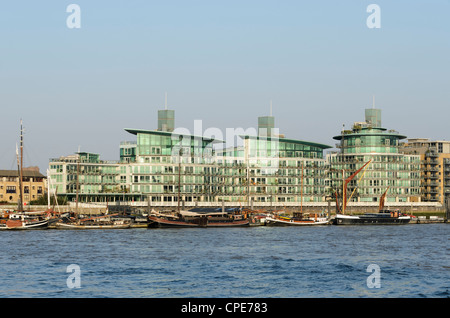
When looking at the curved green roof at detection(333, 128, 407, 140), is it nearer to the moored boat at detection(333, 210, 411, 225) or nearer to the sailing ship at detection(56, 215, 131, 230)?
the moored boat at detection(333, 210, 411, 225)

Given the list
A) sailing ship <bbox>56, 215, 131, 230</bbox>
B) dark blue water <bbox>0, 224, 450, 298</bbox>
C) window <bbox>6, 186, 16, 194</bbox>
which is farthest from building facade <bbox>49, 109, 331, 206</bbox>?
dark blue water <bbox>0, 224, 450, 298</bbox>

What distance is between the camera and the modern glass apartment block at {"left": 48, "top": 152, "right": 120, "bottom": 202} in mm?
159375

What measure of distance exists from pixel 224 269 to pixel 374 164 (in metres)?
147

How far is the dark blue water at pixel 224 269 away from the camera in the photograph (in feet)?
128

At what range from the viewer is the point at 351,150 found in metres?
194

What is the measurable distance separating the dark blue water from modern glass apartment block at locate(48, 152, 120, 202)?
265 feet

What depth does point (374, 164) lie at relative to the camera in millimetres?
190750

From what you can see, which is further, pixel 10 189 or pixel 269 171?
pixel 10 189

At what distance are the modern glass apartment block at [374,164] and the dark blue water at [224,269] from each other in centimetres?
11209

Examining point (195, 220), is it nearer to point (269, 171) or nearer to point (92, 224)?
point (92, 224)

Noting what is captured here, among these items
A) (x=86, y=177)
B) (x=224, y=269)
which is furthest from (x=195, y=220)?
(x=224, y=269)

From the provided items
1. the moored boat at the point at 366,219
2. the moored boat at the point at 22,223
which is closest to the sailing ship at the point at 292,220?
the moored boat at the point at 366,219

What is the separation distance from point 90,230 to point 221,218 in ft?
83.0
